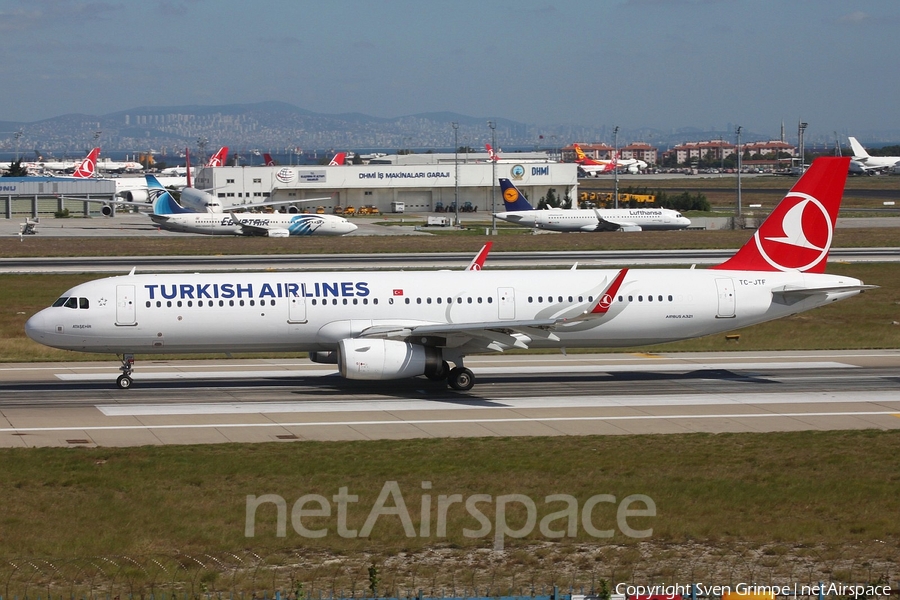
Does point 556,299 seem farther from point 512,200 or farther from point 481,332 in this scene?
point 512,200

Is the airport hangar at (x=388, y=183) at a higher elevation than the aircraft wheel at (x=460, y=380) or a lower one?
higher

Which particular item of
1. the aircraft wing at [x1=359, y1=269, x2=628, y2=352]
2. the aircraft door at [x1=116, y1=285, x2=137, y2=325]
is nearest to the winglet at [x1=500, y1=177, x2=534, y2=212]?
the aircraft wing at [x1=359, y1=269, x2=628, y2=352]

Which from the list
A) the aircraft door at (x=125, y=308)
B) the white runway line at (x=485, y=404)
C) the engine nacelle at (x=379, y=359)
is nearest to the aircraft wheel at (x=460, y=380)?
the white runway line at (x=485, y=404)

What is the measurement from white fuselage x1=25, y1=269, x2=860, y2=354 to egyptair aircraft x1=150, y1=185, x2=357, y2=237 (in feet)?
245

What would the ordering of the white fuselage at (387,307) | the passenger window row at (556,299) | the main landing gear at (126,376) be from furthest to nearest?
1. the passenger window row at (556,299)
2. the main landing gear at (126,376)
3. the white fuselage at (387,307)

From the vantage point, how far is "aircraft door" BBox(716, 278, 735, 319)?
38594 millimetres

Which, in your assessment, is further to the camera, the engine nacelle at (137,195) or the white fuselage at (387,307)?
the engine nacelle at (137,195)

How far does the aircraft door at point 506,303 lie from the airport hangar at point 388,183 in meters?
121

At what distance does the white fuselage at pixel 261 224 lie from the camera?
11175 centimetres

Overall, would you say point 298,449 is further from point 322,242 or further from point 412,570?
point 322,242

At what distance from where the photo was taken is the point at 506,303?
37.7 metres

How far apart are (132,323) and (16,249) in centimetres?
6170

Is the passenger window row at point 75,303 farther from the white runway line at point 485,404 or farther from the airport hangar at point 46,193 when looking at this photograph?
the airport hangar at point 46,193

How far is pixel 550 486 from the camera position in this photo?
23.1m
